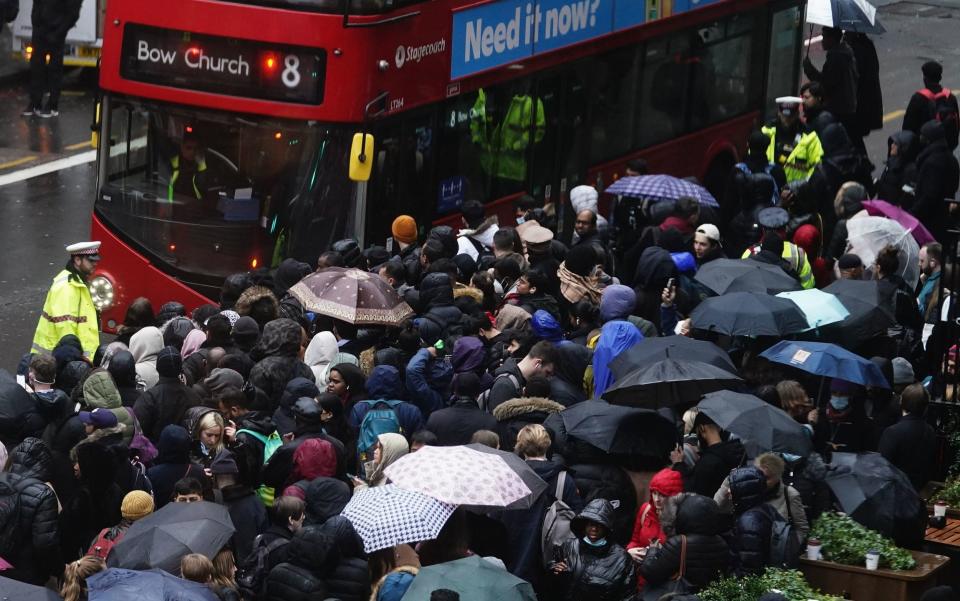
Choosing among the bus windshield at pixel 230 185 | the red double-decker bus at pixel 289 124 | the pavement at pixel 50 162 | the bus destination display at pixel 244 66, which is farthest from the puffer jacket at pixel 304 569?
the pavement at pixel 50 162

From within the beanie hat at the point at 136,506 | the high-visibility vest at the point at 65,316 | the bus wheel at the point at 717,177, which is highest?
the beanie hat at the point at 136,506

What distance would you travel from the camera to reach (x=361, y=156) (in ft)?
44.6

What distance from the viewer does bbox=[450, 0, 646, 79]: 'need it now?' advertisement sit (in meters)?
15.5

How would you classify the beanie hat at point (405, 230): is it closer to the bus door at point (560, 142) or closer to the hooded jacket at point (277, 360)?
the hooded jacket at point (277, 360)

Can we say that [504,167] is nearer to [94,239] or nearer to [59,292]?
[94,239]

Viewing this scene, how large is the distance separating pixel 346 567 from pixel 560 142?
31.4 ft

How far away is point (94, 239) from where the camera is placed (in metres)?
14.9

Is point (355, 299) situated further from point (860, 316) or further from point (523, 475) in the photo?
point (860, 316)

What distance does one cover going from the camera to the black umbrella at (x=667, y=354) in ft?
35.6

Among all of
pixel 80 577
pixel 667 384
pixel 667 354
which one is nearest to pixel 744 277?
pixel 667 354

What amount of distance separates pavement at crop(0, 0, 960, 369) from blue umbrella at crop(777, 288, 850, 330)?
23.8ft

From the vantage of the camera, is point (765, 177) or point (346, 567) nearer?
point (346, 567)

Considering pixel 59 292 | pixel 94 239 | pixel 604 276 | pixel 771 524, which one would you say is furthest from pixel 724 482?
pixel 94 239

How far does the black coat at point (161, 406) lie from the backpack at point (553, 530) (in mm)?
2615
